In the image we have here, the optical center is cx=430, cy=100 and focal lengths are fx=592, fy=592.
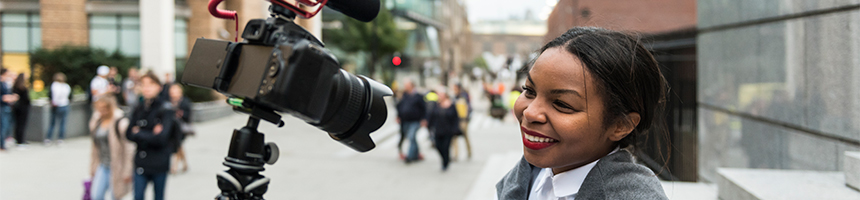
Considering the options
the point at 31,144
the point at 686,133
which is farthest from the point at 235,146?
the point at 31,144

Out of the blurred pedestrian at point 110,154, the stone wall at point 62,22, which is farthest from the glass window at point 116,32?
the blurred pedestrian at point 110,154

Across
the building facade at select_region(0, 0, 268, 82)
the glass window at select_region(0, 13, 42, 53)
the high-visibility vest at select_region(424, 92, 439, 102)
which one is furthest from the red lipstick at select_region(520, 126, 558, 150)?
the glass window at select_region(0, 13, 42, 53)

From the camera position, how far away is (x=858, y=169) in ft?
10.1

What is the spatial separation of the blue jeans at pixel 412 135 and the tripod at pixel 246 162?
919 centimetres

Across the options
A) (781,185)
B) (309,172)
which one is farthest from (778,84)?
(309,172)

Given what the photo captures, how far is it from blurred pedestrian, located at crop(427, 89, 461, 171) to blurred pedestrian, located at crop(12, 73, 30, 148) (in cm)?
786

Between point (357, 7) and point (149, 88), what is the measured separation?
15.0 feet

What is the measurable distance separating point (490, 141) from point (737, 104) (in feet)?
31.5

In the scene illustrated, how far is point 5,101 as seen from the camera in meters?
11.1

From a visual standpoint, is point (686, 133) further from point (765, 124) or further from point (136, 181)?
point (136, 181)

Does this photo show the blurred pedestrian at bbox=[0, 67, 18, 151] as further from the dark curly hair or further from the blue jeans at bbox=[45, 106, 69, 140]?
the dark curly hair

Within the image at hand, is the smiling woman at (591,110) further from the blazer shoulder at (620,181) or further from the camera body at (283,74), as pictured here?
the camera body at (283,74)

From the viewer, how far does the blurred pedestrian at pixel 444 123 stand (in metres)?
10.1

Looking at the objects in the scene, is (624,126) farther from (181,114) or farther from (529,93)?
(181,114)
